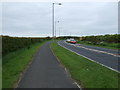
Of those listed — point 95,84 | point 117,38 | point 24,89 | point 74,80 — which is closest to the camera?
point 24,89

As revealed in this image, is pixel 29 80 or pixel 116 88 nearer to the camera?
pixel 116 88

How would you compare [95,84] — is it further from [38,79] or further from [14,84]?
[14,84]

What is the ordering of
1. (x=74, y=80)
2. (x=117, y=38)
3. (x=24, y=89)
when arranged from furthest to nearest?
(x=117, y=38) → (x=74, y=80) → (x=24, y=89)

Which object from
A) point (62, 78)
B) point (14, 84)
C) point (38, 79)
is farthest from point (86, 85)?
point (14, 84)

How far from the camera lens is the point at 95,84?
25.0 feet

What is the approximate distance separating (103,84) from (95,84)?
0.34 metres

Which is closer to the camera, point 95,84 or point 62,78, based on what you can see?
point 95,84

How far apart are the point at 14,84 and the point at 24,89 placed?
2.88 feet

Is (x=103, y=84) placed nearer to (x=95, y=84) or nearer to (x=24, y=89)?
(x=95, y=84)

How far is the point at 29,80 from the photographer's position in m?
8.56

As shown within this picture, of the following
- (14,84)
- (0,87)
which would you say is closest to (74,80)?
(14,84)

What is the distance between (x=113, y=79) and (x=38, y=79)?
3.52 metres

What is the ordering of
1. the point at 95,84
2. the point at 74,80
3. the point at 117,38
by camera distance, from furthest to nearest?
the point at 117,38, the point at 74,80, the point at 95,84

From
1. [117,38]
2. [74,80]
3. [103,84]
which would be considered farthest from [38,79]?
[117,38]
